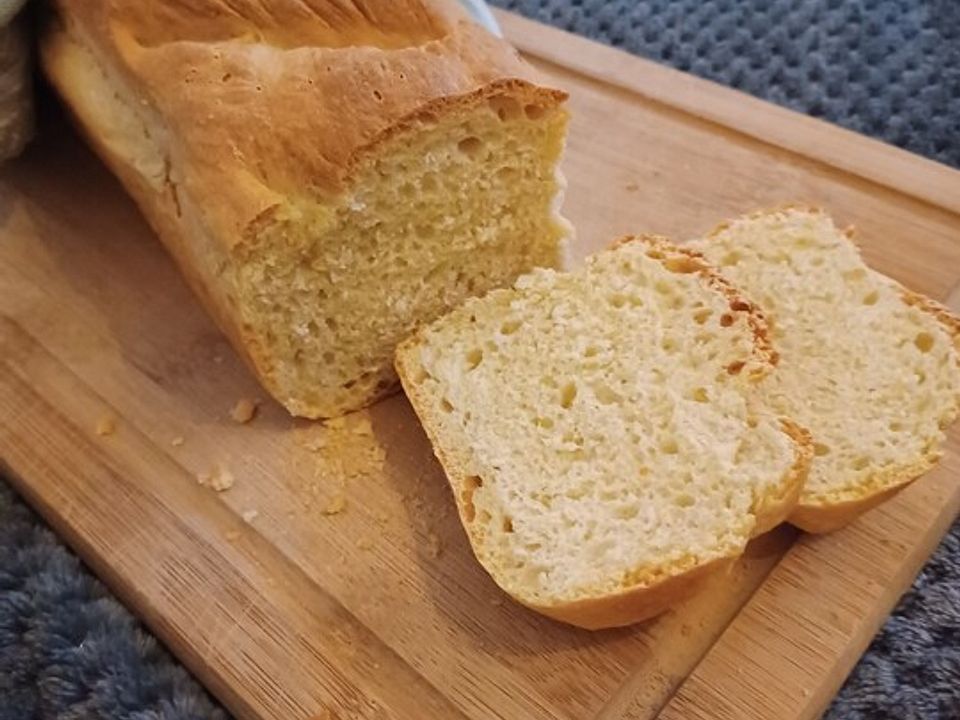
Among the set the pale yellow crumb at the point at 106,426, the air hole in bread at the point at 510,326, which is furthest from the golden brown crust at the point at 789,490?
the pale yellow crumb at the point at 106,426

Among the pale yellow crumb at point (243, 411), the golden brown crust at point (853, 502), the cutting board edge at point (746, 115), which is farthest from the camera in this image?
the cutting board edge at point (746, 115)

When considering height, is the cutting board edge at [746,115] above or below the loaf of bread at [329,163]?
below

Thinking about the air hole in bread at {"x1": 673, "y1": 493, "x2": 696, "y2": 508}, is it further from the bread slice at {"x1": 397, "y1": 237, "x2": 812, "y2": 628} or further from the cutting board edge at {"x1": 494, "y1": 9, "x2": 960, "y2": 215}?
the cutting board edge at {"x1": 494, "y1": 9, "x2": 960, "y2": 215}

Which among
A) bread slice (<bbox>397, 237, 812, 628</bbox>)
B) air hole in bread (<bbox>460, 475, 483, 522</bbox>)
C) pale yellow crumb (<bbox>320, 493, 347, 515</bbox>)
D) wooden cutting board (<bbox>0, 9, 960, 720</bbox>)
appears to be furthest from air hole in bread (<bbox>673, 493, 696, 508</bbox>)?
pale yellow crumb (<bbox>320, 493, 347, 515</bbox>)

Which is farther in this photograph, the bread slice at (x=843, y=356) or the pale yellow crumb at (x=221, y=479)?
the pale yellow crumb at (x=221, y=479)

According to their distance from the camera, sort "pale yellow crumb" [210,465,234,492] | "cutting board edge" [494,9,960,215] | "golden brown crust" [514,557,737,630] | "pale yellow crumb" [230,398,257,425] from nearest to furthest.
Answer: "golden brown crust" [514,557,737,630] < "pale yellow crumb" [210,465,234,492] < "pale yellow crumb" [230,398,257,425] < "cutting board edge" [494,9,960,215]

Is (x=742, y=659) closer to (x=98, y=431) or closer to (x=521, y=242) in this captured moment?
(x=521, y=242)

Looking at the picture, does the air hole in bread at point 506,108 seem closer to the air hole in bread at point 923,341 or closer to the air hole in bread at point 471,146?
the air hole in bread at point 471,146

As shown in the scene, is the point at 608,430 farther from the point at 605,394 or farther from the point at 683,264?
the point at 683,264
